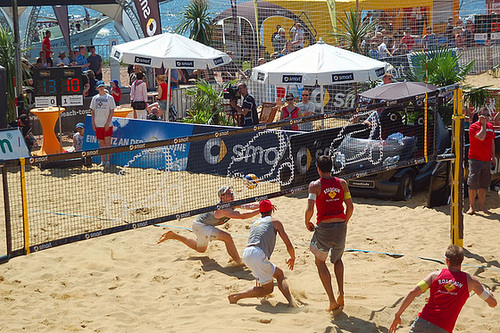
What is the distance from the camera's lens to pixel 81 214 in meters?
9.93

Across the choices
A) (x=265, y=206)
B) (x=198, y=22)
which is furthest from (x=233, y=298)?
(x=198, y=22)

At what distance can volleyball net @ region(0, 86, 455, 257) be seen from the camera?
7988 millimetres

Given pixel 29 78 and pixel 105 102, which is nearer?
pixel 105 102

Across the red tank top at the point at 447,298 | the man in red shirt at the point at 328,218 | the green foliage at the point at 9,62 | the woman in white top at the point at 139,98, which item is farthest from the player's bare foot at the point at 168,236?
the green foliage at the point at 9,62

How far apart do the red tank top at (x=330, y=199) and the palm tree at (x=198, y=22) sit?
64.1ft

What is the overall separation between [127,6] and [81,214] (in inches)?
542

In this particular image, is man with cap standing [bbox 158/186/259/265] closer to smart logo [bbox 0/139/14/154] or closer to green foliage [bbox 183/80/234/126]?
smart logo [bbox 0/139/14/154]

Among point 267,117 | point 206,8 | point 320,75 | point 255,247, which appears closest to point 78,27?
point 206,8

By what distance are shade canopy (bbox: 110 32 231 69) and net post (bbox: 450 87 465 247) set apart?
27.3 feet

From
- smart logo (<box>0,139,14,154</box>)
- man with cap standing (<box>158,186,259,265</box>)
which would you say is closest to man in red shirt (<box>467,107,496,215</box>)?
man with cap standing (<box>158,186,259,265</box>)

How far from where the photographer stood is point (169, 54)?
15.1 meters

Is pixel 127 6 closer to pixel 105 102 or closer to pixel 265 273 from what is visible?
pixel 105 102

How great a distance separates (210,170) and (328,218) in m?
5.85

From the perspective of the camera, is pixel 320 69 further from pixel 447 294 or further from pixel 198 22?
pixel 198 22
